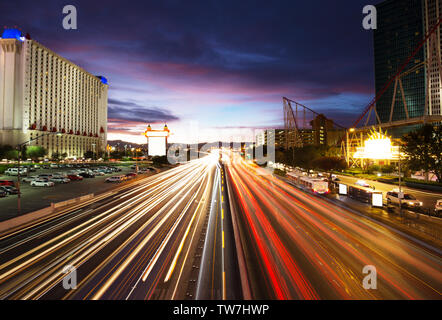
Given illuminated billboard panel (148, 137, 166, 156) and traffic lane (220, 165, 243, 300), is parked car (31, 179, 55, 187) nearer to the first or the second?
traffic lane (220, 165, 243, 300)

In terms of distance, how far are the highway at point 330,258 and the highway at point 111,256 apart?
170 centimetres

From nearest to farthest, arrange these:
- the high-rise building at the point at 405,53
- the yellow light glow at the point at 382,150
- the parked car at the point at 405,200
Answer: the parked car at the point at 405,200 → the yellow light glow at the point at 382,150 → the high-rise building at the point at 405,53

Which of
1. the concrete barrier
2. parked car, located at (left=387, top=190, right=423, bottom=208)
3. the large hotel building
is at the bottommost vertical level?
the concrete barrier

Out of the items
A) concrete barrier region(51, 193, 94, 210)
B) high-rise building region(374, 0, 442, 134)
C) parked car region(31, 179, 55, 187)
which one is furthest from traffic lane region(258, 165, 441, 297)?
high-rise building region(374, 0, 442, 134)

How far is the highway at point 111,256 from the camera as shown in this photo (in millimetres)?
8758

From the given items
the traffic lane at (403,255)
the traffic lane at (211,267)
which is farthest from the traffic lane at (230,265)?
the traffic lane at (403,255)

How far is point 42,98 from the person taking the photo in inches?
4857

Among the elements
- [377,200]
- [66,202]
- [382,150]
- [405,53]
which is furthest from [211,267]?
[405,53]

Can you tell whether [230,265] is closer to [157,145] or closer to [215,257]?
[215,257]

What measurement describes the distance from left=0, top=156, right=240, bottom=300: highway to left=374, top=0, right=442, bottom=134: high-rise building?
15853 centimetres

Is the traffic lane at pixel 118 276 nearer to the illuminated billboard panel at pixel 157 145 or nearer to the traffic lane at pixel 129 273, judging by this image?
the traffic lane at pixel 129 273

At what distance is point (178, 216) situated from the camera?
63.9 feet

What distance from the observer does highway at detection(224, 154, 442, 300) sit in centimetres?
873
